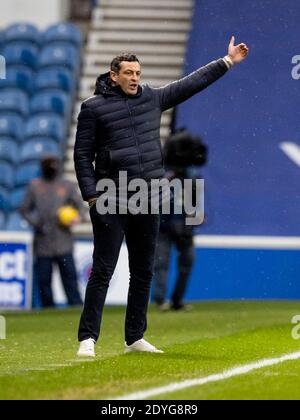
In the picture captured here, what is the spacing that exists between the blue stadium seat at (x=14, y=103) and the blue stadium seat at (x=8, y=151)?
1.89 ft

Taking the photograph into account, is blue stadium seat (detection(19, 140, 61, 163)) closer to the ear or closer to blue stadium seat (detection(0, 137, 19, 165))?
blue stadium seat (detection(0, 137, 19, 165))

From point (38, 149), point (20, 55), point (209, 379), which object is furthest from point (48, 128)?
point (209, 379)

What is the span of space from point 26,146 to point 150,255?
10.6m

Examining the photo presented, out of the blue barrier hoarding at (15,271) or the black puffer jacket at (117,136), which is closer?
the black puffer jacket at (117,136)

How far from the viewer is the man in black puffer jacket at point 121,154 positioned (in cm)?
850

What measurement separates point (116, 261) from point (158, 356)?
640 mm

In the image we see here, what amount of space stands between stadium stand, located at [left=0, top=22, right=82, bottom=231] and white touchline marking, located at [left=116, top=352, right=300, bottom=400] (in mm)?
9818

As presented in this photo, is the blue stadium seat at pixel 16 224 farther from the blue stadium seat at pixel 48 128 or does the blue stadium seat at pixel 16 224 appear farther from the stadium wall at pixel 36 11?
→ the stadium wall at pixel 36 11

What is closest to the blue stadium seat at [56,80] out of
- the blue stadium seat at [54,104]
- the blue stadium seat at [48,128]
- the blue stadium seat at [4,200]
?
the blue stadium seat at [54,104]

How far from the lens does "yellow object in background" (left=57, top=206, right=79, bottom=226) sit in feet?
50.3

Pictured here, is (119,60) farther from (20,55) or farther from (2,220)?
(20,55)

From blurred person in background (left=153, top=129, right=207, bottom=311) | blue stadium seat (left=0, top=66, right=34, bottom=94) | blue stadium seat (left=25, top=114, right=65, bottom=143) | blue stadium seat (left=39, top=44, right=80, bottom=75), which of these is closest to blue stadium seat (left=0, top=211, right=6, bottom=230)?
blue stadium seat (left=25, top=114, right=65, bottom=143)
